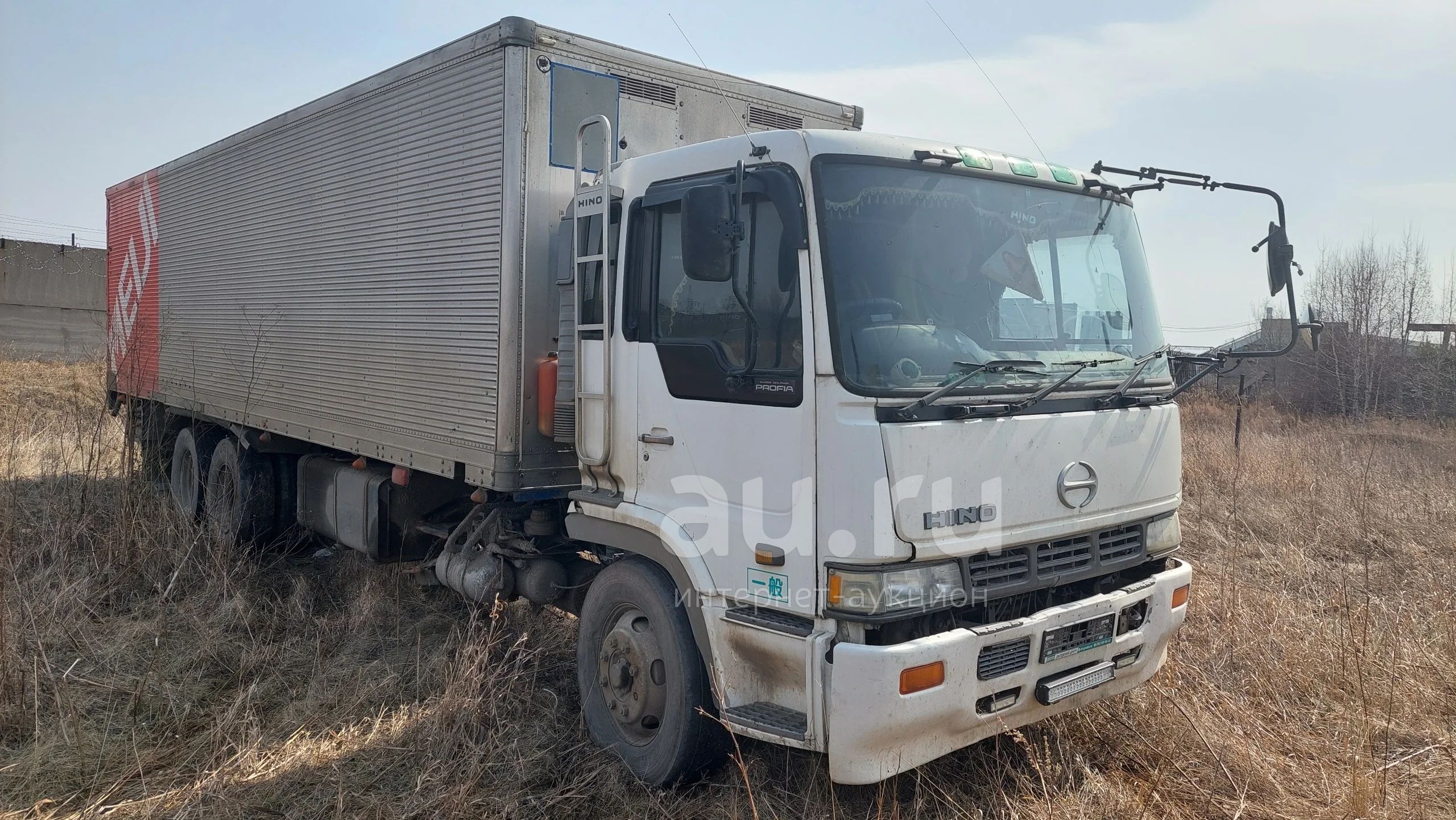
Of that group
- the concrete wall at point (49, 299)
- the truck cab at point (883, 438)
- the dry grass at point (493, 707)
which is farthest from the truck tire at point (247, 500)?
the concrete wall at point (49, 299)

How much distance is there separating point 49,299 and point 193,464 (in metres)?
20.9

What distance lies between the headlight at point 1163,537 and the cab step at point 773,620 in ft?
5.29

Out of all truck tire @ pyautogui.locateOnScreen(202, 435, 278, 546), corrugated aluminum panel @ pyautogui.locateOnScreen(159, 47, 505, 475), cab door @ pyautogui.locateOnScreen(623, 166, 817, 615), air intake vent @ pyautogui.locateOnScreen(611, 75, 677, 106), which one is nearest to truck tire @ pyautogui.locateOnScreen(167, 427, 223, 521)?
corrugated aluminum panel @ pyautogui.locateOnScreen(159, 47, 505, 475)

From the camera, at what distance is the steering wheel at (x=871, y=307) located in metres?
3.31

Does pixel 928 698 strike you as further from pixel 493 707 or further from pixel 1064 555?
pixel 493 707

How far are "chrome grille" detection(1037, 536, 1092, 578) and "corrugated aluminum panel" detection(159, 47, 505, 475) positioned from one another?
97.7 inches

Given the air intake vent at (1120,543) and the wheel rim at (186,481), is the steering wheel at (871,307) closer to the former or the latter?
the air intake vent at (1120,543)

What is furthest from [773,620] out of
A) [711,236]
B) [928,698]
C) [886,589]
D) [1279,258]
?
[1279,258]

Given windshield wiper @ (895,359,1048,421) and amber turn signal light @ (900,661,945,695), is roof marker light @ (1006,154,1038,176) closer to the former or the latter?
windshield wiper @ (895,359,1048,421)

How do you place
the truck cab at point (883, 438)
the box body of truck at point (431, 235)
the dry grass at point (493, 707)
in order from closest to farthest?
the truck cab at point (883, 438) < the dry grass at point (493, 707) < the box body of truck at point (431, 235)

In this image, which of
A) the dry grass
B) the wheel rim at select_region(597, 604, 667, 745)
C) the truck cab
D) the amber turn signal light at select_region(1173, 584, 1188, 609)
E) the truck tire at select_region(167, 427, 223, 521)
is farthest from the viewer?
the truck tire at select_region(167, 427, 223, 521)

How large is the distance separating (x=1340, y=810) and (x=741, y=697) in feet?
6.90

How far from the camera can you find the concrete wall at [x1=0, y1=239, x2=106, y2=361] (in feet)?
78.3

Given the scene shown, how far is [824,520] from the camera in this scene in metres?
3.28
